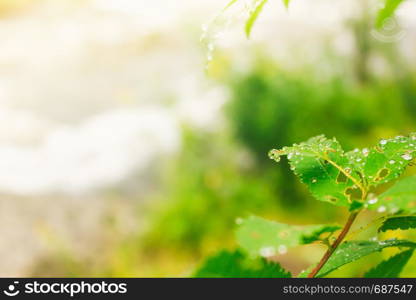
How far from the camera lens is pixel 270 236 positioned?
0.33 meters

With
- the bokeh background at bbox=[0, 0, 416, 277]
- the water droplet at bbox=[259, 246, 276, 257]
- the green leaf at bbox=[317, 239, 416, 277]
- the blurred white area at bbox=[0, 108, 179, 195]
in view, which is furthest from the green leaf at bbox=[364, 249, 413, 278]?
the blurred white area at bbox=[0, 108, 179, 195]

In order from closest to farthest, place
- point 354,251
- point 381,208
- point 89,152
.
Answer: point 381,208 → point 354,251 → point 89,152

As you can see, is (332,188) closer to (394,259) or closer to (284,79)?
(394,259)

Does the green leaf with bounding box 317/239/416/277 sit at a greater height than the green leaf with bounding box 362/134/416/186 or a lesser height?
lesser

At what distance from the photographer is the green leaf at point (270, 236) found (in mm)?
304

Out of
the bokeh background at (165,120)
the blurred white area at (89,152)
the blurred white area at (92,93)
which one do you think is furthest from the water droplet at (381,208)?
the blurred white area at (89,152)

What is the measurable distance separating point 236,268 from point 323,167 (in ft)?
0.39

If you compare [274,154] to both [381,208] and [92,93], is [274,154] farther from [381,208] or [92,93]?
[92,93]

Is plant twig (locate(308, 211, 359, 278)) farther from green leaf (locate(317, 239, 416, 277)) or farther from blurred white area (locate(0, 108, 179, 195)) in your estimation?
blurred white area (locate(0, 108, 179, 195))

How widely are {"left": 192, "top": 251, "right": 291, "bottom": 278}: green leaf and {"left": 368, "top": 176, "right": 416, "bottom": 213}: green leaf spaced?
0.14 m

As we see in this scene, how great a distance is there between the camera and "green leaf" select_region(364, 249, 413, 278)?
39cm

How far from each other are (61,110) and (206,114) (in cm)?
145

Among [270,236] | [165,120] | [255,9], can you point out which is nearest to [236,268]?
[270,236]

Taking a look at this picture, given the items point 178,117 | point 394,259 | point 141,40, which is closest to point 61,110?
point 141,40
